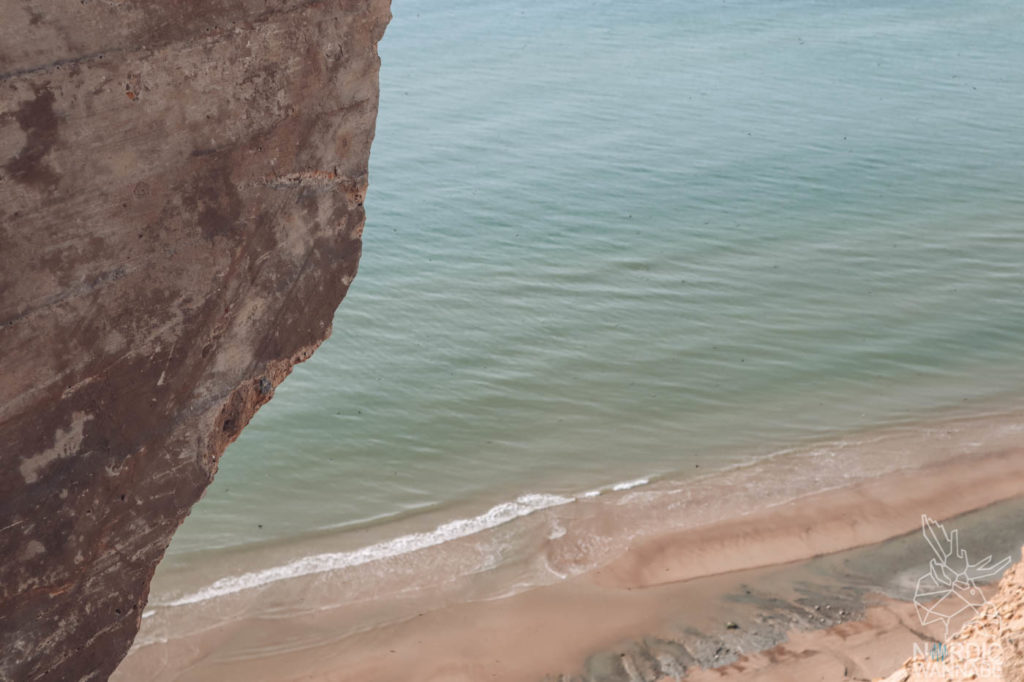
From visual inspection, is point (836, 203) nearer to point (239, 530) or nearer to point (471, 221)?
point (471, 221)

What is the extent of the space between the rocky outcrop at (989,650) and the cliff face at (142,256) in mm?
2522

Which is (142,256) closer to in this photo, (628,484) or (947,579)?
→ (628,484)

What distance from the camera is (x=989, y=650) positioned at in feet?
11.7

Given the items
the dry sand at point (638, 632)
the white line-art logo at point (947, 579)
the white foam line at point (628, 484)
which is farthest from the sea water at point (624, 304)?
the white line-art logo at point (947, 579)

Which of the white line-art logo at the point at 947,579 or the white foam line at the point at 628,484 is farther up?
the white foam line at the point at 628,484

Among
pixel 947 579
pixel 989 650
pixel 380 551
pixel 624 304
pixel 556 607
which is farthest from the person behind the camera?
pixel 624 304

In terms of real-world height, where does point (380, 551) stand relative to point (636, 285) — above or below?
below

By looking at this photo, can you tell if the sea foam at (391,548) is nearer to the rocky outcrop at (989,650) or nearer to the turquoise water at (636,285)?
the turquoise water at (636,285)

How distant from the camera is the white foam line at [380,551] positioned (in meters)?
6.82

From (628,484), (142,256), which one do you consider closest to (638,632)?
(628,484)

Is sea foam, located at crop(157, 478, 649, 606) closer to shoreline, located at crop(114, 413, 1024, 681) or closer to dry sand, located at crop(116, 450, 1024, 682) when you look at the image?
shoreline, located at crop(114, 413, 1024, 681)

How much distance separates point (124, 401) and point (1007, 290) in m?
10.3

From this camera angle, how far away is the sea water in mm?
7879

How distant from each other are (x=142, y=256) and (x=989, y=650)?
3.09 meters
